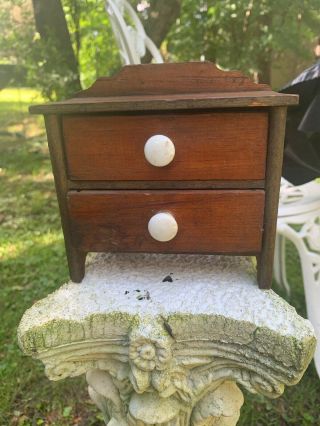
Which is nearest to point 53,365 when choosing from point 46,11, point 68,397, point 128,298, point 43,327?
point 43,327

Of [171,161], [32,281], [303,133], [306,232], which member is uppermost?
[171,161]

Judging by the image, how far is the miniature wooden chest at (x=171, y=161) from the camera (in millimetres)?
775

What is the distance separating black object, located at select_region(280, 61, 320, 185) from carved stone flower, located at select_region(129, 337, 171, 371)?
76 cm

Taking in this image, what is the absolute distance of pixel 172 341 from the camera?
0.82 meters

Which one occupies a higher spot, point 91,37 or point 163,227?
point 91,37

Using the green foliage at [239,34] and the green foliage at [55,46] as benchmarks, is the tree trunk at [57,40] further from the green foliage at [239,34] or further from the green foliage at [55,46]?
the green foliage at [239,34]

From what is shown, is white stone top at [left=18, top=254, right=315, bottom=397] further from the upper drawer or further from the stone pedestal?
the upper drawer

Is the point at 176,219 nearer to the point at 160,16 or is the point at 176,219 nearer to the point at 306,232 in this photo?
the point at 306,232

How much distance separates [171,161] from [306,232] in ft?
3.76

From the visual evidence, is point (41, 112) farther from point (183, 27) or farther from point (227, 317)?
point (183, 27)

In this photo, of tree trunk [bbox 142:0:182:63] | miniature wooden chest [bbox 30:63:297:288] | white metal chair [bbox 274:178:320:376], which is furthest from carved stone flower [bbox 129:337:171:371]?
tree trunk [bbox 142:0:182:63]

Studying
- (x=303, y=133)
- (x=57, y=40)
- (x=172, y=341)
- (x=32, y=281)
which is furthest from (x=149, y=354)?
(x=57, y=40)

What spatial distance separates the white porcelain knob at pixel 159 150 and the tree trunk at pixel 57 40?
1.47 m

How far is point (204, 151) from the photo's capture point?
797 mm
